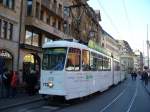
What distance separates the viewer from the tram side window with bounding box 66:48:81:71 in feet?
58.7

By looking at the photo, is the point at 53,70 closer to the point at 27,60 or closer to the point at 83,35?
the point at 27,60

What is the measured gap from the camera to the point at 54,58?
704 inches

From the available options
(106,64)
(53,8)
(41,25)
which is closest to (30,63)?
(41,25)

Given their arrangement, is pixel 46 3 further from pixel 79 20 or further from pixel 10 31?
pixel 10 31

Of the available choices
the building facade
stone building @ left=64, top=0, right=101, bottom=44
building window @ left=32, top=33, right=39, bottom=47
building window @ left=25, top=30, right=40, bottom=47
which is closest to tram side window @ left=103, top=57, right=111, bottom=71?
stone building @ left=64, top=0, right=101, bottom=44

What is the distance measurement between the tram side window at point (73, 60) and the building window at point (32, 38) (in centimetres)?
1576

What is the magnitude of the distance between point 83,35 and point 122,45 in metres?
109

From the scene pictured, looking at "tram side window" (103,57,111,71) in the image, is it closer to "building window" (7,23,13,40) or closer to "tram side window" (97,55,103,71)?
"tram side window" (97,55,103,71)

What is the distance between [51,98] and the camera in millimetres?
20125

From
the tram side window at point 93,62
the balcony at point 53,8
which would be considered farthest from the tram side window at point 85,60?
the balcony at point 53,8

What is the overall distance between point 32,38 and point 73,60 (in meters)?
17.8

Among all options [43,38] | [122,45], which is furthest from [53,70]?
[122,45]

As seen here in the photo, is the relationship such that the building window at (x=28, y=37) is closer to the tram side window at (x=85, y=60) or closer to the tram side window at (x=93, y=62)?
the tram side window at (x=93, y=62)

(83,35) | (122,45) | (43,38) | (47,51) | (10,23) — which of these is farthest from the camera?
(122,45)
